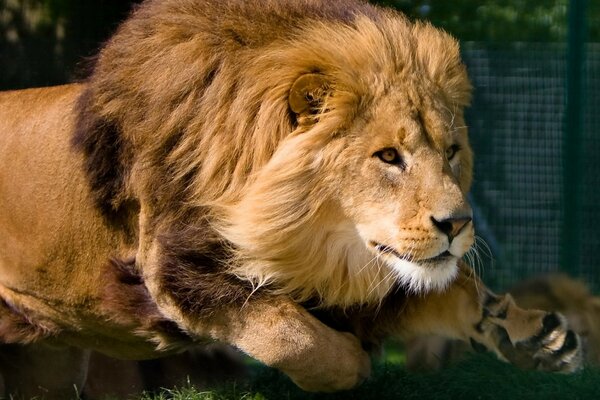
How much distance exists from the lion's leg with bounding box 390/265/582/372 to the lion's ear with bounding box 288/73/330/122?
846 millimetres

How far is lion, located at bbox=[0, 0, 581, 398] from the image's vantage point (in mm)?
3984

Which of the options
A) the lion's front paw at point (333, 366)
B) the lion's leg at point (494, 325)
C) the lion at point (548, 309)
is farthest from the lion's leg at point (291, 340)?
the lion at point (548, 309)

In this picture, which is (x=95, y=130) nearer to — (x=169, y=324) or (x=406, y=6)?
(x=169, y=324)

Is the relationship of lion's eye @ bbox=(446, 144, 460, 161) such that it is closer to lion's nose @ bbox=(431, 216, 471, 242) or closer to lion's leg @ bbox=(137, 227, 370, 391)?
lion's nose @ bbox=(431, 216, 471, 242)

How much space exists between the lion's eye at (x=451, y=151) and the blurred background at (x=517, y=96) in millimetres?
2569

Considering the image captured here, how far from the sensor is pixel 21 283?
5141mm

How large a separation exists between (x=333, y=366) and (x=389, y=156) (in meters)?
0.79

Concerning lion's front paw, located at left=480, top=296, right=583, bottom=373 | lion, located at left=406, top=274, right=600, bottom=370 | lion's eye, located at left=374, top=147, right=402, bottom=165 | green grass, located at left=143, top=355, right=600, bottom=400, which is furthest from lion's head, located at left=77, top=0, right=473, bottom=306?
lion, located at left=406, top=274, right=600, bottom=370

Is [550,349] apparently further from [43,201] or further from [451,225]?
[43,201]

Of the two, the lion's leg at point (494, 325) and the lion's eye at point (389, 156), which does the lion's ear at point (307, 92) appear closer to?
the lion's eye at point (389, 156)

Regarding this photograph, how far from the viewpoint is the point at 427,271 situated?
3949 millimetres

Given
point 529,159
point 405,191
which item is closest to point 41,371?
point 405,191

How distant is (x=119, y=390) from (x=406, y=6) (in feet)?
9.14

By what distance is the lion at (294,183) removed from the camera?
3.98 m
